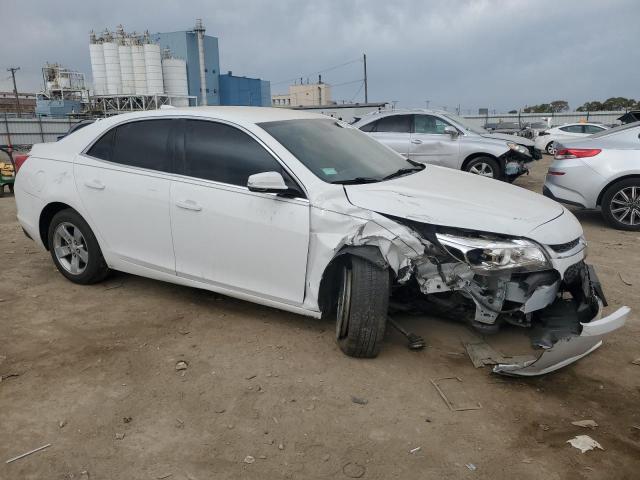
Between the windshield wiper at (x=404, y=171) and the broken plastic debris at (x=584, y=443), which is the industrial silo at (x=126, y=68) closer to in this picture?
the windshield wiper at (x=404, y=171)

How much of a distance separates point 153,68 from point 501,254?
53.3m

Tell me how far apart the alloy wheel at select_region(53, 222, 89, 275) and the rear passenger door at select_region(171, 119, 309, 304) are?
4.04ft

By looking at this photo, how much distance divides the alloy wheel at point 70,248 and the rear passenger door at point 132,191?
34cm

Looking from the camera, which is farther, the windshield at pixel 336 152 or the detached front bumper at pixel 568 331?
the windshield at pixel 336 152

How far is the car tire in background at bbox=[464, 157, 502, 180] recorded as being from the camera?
Result: 1044 cm

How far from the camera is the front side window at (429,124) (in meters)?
10.8

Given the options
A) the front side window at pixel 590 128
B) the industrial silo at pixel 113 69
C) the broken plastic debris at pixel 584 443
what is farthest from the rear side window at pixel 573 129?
the industrial silo at pixel 113 69

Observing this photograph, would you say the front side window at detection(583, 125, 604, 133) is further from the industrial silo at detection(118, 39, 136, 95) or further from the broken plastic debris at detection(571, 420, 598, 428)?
the industrial silo at detection(118, 39, 136, 95)

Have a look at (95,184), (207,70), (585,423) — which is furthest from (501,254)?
(207,70)

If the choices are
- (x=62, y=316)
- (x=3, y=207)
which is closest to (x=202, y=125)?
(x=62, y=316)

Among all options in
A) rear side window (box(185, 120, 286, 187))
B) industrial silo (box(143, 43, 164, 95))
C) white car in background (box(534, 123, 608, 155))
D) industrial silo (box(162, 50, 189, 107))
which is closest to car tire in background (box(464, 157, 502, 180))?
rear side window (box(185, 120, 286, 187))

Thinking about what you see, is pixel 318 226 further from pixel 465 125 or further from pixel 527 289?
pixel 465 125

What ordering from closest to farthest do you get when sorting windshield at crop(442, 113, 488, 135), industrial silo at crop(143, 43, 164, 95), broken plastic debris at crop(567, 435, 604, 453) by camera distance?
broken plastic debris at crop(567, 435, 604, 453) → windshield at crop(442, 113, 488, 135) → industrial silo at crop(143, 43, 164, 95)

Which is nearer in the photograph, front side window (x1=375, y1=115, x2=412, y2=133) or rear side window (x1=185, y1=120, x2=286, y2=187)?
rear side window (x1=185, y1=120, x2=286, y2=187)
